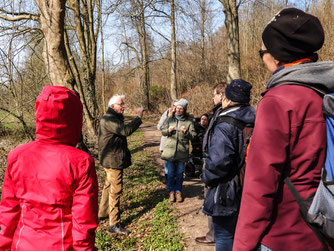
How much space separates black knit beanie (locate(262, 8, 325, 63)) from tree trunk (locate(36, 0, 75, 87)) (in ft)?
12.4

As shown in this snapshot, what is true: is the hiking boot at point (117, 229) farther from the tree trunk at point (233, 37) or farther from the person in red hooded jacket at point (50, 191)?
the tree trunk at point (233, 37)

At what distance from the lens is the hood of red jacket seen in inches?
68.2

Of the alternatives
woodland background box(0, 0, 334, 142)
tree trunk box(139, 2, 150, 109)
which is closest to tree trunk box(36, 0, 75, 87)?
woodland background box(0, 0, 334, 142)

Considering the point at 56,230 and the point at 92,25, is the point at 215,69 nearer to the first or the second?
the point at 92,25

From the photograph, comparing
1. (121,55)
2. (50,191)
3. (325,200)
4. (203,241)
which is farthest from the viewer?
(121,55)

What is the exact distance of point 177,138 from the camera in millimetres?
5137

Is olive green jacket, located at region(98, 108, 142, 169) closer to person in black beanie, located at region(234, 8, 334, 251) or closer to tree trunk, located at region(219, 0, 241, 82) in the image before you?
person in black beanie, located at region(234, 8, 334, 251)

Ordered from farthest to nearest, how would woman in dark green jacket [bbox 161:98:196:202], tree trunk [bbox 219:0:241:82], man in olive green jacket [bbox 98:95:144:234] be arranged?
tree trunk [bbox 219:0:241:82] < woman in dark green jacket [bbox 161:98:196:202] < man in olive green jacket [bbox 98:95:144:234]

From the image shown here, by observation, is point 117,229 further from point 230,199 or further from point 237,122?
point 237,122

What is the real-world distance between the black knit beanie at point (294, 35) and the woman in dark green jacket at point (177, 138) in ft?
11.9

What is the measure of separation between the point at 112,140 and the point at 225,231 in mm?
Answer: 2420

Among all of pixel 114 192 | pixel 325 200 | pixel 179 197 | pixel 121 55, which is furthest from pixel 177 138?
pixel 121 55

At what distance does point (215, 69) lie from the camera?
19031 millimetres

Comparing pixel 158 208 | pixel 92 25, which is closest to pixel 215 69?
pixel 92 25
